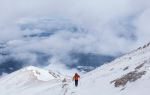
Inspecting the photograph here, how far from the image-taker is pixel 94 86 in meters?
68.1

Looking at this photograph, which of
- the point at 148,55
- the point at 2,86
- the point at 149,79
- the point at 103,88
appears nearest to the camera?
the point at 149,79

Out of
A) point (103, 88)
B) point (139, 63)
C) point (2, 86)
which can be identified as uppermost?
point (2, 86)

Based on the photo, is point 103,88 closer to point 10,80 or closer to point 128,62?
point 128,62

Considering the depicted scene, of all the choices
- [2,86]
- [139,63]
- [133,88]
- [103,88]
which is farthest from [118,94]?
[2,86]

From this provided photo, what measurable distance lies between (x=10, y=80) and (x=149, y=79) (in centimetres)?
12060

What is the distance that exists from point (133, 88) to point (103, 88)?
7.40 m

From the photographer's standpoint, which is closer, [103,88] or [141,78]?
[141,78]

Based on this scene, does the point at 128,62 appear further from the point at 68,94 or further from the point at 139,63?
the point at 68,94

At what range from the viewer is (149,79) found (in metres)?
57.7

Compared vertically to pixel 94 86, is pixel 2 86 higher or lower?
higher

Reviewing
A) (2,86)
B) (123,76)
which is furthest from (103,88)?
(2,86)

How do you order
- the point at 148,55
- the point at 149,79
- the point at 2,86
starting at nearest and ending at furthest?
the point at 149,79 → the point at 148,55 → the point at 2,86

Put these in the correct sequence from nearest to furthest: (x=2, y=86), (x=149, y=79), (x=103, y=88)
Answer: (x=149, y=79)
(x=103, y=88)
(x=2, y=86)

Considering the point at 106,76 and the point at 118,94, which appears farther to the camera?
the point at 106,76
